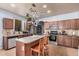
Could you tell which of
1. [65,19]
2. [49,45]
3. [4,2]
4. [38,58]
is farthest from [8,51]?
[65,19]

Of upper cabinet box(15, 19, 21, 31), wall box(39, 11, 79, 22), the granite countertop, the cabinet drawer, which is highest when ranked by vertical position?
wall box(39, 11, 79, 22)

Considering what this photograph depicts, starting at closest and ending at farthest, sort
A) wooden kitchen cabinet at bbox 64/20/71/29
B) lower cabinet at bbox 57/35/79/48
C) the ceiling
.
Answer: the ceiling, lower cabinet at bbox 57/35/79/48, wooden kitchen cabinet at bbox 64/20/71/29

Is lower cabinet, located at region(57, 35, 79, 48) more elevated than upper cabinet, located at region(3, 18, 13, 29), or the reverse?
upper cabinet, located at region(3, 18, 13, 29)

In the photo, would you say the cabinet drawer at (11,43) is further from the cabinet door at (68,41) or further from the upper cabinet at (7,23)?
the cabinet door at (68,41)

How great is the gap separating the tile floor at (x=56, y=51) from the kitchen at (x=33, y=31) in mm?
53

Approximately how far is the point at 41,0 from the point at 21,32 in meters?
0.83

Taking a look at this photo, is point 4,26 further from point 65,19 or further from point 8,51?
point 65,19

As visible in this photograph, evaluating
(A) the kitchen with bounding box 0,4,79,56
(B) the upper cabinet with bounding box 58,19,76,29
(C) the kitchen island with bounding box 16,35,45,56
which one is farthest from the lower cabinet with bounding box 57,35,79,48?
(C) the kitchen island with bounding box 16,35,45,56

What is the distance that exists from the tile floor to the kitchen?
53 millimetres

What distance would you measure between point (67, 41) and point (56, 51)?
349 mm

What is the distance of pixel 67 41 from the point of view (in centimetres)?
199

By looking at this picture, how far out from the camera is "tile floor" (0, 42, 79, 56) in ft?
5.95

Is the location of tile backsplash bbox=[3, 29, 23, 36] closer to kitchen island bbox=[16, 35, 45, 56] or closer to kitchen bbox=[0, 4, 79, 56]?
kitchen bbox=[0, 4, 79, 56]

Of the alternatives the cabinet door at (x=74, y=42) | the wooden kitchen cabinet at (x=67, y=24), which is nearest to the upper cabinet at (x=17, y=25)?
the wooden kitchen cabinet at (x=67, y=24)
